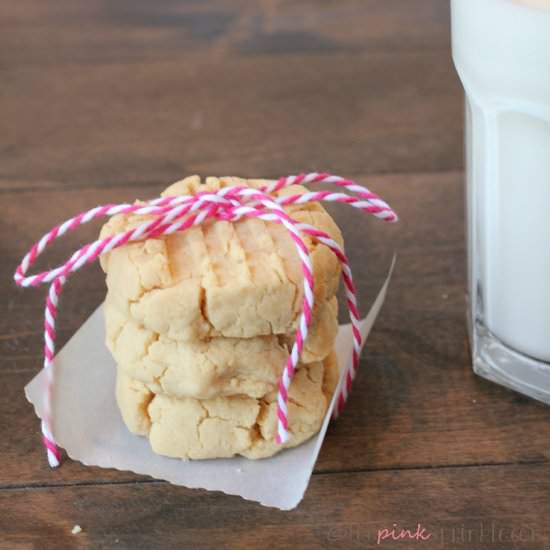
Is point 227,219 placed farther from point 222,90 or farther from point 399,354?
point 222,90

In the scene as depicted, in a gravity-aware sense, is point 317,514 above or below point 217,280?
below

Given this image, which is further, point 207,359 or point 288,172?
point 288,172

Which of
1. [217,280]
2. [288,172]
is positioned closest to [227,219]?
[217,280]

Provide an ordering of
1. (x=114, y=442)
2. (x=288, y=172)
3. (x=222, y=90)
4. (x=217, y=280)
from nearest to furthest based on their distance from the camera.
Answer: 1. (x=217, y=280)
2. (x=114, y=442)
3. (x=288, y=172)
4. (x=222, y=90)

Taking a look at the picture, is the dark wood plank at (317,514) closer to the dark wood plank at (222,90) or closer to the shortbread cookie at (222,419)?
the shortbread cookie at (222,419)

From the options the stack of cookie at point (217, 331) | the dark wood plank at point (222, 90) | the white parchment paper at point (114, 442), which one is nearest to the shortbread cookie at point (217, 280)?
the stack of cookie at point (217, 331)

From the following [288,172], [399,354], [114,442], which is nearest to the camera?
[114,442]
